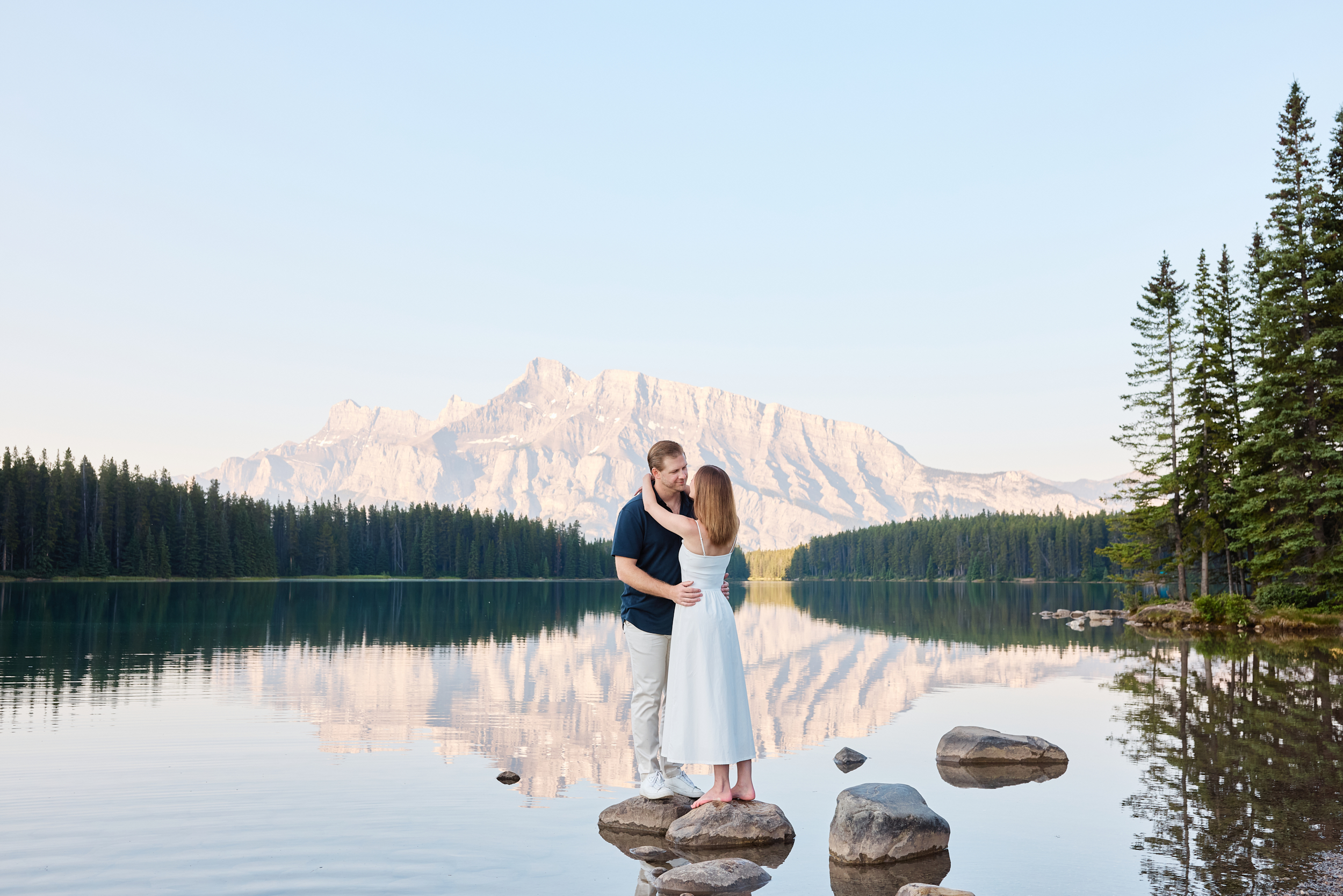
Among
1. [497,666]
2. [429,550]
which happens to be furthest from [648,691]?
[429,550]

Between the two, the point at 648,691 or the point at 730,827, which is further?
the point at 648,691

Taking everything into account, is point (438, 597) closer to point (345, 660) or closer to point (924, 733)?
point (345, 660)

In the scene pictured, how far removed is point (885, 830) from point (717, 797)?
1.78 meters

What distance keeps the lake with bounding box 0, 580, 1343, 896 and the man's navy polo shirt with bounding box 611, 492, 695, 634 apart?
2.23m

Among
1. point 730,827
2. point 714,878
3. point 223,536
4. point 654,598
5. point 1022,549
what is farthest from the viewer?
point 1022,549

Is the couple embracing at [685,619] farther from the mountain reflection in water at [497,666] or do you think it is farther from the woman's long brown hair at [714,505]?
the mountain reflection in water at [497,666]

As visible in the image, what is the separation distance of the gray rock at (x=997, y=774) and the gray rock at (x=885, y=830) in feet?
9.77

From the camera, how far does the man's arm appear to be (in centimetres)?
964

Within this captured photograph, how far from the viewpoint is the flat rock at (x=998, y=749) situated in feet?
44.0

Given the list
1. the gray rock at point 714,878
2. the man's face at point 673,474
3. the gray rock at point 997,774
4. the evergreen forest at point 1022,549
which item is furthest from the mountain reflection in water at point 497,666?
the evergreen forest at point 1022,549

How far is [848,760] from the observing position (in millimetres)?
13609

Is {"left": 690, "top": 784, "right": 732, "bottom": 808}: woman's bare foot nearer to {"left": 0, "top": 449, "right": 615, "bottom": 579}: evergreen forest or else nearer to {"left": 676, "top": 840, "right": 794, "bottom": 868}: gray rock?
{"left": 676, "top": 840, "right": 794, "bottom": 868}: gray rock

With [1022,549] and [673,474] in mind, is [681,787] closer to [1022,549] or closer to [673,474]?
[673,474]

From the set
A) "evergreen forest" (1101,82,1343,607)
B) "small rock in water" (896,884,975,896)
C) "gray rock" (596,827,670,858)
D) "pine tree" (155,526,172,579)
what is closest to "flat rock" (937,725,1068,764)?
"gray rock" (596,827,670,858)
